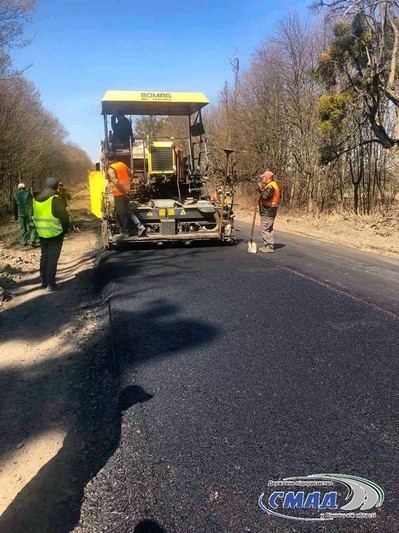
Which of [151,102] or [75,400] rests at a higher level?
[151,102]

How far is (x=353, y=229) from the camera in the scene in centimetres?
1364

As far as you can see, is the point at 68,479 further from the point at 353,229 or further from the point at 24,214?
the point at 353,229

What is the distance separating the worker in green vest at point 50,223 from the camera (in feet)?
22.2

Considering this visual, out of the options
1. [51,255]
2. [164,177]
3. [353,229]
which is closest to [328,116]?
[353,229]

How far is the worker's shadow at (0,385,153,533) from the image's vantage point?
2264 mm

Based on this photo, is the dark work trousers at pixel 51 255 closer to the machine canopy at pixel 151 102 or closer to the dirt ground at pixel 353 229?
the machine canopy at pixel 151 102

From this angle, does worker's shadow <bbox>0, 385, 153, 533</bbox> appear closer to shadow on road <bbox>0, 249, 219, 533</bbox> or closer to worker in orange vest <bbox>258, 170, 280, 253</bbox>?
shadow on road <bbox>0, 249, 219, 533</bbox>

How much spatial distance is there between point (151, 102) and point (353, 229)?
23.6 feet

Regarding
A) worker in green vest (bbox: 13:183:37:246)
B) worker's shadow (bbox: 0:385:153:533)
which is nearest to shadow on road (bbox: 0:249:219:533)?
worker's shadow (bbox: 0:385:153:533)

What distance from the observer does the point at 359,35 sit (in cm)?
1479

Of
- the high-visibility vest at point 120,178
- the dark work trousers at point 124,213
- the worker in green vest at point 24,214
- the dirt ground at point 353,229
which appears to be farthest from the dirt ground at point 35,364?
the dirt ground at point 353,229

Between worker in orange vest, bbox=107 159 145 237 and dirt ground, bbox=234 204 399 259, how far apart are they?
194 inches

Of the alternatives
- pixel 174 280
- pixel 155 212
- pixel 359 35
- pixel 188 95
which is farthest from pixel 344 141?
pixel 174 280

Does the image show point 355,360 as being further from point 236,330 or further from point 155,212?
point 155,212
